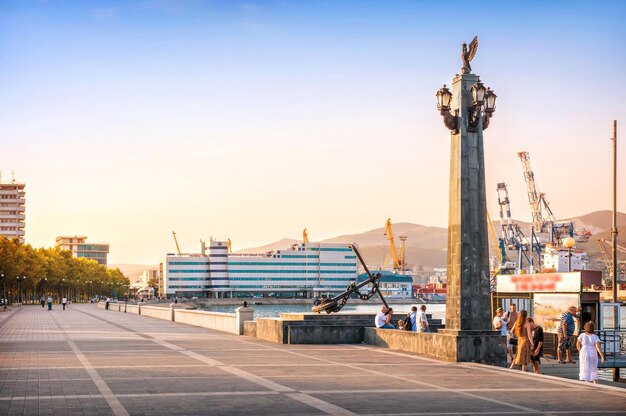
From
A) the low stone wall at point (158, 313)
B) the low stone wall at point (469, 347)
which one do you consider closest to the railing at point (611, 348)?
the low stone wall at point (469, 347)

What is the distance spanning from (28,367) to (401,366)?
30.3 ft

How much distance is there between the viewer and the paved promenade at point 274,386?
45.0ft

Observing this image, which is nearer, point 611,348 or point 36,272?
point 611,348

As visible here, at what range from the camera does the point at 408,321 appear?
99.7ft

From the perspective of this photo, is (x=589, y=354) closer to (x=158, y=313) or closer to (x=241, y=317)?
(x=241, y=317)

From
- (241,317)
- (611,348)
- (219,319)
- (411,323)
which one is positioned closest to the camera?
(611,348)

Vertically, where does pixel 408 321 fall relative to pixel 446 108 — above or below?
below

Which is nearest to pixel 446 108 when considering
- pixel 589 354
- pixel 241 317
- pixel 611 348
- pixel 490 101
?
pixel 490 101

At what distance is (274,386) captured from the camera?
16625 mm

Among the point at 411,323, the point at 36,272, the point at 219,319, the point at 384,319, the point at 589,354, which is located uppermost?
the point at 589,354

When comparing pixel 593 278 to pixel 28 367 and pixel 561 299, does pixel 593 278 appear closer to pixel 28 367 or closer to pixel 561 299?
pixel 561 299

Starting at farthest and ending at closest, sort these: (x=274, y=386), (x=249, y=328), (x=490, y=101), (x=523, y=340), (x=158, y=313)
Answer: (x=158, y=313) → (x=249, y=328) → (x=490, y=101) → (x=523, y=340) → (x=274, y=386)

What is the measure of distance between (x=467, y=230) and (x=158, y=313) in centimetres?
4223

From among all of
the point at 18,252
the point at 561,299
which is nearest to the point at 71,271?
the point at 18,252
